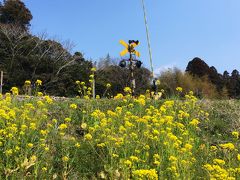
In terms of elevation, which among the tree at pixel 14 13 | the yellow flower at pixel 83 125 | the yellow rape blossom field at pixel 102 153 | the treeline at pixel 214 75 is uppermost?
the tree at pixel 14 13

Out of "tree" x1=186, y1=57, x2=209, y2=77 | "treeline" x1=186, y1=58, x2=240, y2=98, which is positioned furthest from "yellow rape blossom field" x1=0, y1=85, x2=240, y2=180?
"tree" x1=186, y1=57, x2=209, y2=77

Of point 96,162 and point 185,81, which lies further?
point 185,81

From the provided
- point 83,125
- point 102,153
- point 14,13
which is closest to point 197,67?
point 14,13

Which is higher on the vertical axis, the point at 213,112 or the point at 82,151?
the point at 213,112

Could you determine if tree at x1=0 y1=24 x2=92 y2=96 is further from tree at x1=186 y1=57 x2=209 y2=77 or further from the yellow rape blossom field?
tree at x1=186 y1=57 x2=209 y2=77

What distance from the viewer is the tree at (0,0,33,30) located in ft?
113

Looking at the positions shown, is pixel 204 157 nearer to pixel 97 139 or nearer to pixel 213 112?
pixel 97 139

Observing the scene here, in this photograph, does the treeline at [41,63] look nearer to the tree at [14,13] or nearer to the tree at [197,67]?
the tree at [14,13]

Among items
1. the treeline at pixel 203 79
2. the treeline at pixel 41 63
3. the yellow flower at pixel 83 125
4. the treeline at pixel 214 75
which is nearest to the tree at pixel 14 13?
the treeline at pixel 41 63

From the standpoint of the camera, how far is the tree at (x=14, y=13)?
34.5 m

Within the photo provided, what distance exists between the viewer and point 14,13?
3494cm

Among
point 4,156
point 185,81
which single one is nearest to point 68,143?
point 4,156

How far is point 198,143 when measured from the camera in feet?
17.7

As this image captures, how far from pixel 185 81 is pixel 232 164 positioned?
38353 millimetres
